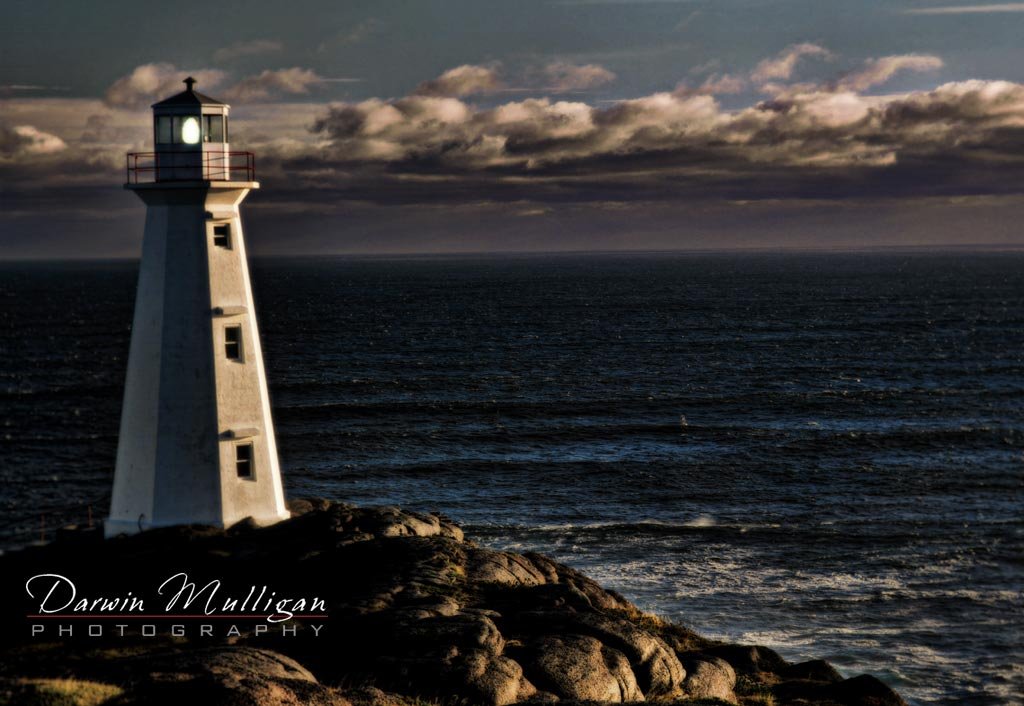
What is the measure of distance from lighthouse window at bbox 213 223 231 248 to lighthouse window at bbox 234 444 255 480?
4997mm

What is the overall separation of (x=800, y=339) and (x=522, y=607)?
95919 mm

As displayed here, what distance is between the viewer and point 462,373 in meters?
89.4

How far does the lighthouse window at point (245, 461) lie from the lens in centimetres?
2769

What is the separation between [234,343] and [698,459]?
117 ft

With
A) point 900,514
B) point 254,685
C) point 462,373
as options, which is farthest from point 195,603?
point 462,373

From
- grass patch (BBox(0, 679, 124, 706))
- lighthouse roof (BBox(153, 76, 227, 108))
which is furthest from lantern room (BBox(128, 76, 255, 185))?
grass patch (BBox(0, 679, 124, 706))

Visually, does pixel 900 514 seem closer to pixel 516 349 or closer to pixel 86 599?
pixel 86 599

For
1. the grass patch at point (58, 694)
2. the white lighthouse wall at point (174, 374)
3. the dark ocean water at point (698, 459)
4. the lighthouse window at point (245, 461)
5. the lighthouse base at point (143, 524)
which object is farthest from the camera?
the dark ocean water at point (698, 459)

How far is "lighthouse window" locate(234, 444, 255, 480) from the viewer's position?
27.7m

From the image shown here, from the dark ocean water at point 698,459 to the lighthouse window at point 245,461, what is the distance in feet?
49.4

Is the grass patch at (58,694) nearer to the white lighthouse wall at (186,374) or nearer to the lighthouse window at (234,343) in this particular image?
the white lighthouse wall at (186,374)

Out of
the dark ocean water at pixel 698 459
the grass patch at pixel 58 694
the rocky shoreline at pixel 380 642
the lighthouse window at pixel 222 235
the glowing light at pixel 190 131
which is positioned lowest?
the dark ocean water at pixel 698 459

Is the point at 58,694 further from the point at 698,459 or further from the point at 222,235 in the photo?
the point at 698,459

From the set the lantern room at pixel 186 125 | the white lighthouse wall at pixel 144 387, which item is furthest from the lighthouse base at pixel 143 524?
the lantern room at pixel 186 125
